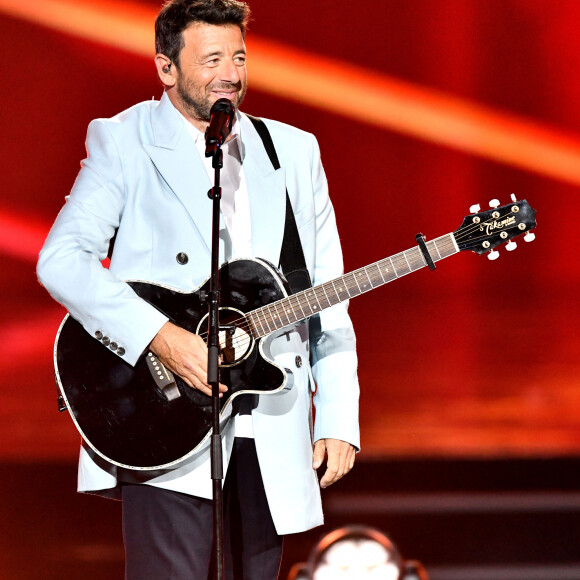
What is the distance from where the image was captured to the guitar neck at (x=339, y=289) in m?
2.29

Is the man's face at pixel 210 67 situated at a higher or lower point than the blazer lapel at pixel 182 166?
higher

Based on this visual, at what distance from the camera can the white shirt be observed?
2.35m

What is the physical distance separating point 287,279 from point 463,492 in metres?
1.85

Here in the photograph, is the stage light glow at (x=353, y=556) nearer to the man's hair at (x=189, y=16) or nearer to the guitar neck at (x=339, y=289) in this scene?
the guitar neck at (x=339, y=289)

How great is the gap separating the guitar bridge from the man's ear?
842 mm

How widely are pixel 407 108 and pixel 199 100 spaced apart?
1.50 m

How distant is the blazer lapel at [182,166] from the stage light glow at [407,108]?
1346mm

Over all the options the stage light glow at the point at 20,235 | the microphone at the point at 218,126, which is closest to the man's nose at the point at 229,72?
the microphone at the point at 218,126

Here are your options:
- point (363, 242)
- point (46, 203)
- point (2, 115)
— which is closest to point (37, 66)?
point (2, 115)

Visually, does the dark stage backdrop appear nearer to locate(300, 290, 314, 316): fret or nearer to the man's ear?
the man's ear

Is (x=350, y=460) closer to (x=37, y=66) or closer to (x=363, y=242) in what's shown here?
(x=363, y=242)

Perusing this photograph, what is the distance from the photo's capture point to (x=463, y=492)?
3.87 metres

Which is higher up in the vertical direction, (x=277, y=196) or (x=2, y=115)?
(x=2, y=115)

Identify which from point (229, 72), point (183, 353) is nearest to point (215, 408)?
point (183, 353)
